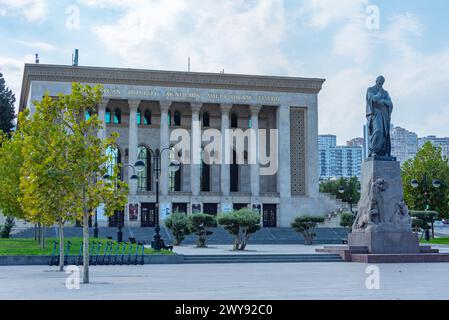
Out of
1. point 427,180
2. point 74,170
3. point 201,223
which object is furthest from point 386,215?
point 427,180

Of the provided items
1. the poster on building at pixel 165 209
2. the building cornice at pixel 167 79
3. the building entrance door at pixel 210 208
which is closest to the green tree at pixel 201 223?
the poster on building at pixel 165 209

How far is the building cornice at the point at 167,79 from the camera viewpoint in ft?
184

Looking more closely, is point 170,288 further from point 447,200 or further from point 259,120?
point 259,120

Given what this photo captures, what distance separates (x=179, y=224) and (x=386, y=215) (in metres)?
15.6

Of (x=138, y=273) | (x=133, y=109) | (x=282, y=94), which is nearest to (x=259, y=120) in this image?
(x=282, y=94)

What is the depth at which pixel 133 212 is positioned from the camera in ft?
190

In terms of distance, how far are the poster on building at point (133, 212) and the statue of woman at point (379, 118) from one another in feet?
108

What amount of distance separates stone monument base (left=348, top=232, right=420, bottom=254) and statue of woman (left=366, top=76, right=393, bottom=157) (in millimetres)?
3311

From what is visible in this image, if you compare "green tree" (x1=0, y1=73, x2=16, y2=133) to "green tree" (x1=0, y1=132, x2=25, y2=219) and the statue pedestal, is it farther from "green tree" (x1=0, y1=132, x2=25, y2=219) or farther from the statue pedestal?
the statue pedestal

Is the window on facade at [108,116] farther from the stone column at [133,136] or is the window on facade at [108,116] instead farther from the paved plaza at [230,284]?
the paved plaza at [230,284]

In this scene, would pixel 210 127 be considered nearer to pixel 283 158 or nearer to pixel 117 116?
pixel 283 158

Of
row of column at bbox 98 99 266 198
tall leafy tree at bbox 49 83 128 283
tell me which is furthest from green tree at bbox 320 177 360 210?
tall leafy tree at bbox 49 83 128 283

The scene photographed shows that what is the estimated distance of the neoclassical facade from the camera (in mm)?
58312
